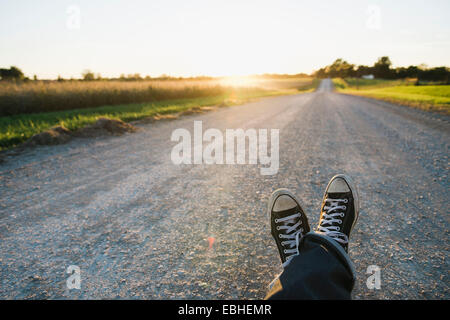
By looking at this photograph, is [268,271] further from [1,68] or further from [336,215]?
[1,68]

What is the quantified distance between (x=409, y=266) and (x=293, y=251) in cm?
77

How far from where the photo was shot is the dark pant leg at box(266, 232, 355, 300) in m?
1.17

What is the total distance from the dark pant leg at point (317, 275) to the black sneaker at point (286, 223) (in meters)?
0.21

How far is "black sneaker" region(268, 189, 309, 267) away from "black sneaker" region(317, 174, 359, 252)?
0.17 m

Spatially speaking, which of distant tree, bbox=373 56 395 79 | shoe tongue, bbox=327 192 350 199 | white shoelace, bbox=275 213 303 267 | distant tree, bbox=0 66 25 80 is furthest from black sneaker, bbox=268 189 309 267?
distant tree, bbox=373 56 395 79

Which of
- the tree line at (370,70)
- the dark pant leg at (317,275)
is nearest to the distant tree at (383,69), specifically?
the tree line at (370,70)

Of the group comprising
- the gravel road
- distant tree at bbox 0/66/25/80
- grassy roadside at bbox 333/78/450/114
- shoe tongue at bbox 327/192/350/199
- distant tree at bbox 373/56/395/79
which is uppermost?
distant tree at bbox 373/56/395/79

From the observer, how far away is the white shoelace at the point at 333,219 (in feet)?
5.66

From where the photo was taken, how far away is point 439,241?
1800 mm

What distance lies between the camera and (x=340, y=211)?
1.91 m

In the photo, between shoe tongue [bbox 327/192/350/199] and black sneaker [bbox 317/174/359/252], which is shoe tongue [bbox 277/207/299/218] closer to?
black sneaker [bbox 317/174/359/252]

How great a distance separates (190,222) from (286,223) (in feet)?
2.82

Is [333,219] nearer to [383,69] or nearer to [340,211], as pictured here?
[340,211]
